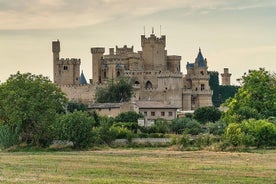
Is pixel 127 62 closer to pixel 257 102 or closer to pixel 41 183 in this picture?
pixel 257 102

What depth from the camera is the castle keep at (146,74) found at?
12556 cm

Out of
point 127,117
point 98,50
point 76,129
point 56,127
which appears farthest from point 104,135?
point 98,50

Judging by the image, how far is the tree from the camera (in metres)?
66.5

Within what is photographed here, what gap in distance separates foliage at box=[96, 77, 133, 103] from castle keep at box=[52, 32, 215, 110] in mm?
3260

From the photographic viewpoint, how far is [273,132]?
65.1m

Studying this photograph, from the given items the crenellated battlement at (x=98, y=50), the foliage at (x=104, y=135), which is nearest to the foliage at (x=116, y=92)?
the crenellated battlement at (x=98, y=50)

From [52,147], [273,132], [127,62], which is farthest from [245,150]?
[127,62]

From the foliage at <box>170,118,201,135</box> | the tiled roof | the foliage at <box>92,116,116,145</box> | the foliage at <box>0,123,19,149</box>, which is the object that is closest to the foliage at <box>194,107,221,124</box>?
the tiled roof

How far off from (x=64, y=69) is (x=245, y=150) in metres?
79.0

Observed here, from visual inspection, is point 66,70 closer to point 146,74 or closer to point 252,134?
point 146,74

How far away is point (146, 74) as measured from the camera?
130 meters

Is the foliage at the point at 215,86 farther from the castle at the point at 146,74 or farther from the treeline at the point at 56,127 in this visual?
the treeline at the point at 56,127

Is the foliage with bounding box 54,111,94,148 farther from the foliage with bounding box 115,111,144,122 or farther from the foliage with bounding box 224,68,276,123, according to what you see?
the foliage with bounding box 115,111,144,122

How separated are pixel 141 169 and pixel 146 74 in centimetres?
8967
